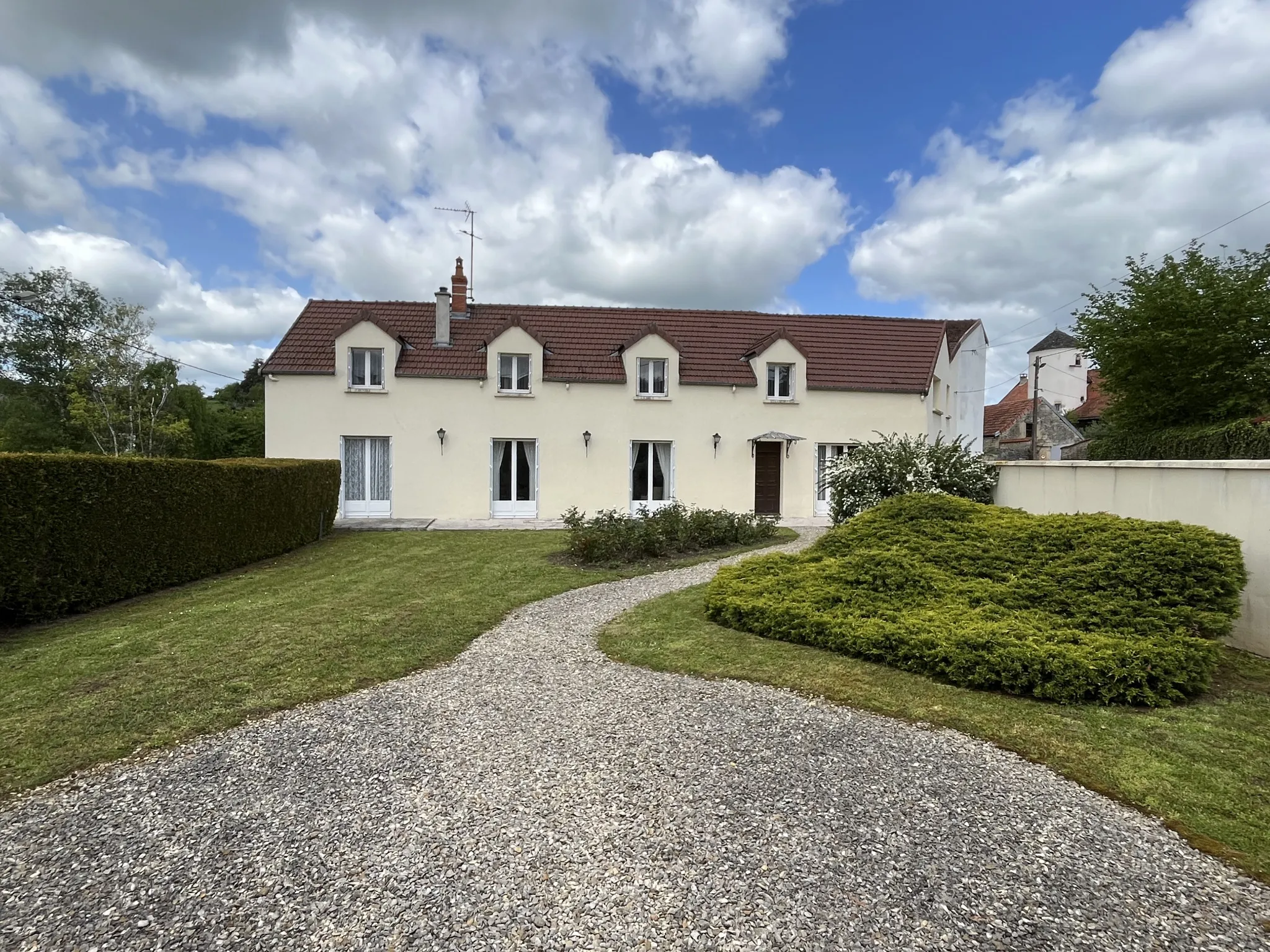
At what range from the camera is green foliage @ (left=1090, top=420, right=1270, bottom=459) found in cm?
1662

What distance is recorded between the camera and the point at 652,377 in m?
19.4

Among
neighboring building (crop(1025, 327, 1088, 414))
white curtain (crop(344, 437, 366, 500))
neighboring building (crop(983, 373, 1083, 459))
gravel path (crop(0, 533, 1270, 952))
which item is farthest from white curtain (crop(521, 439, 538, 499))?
neighboring building (crop(1025, 327, 1088, 414))

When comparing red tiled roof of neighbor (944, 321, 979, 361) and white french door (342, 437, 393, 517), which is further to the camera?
red tiled roof of neighbor (944, 321, 979, 361)

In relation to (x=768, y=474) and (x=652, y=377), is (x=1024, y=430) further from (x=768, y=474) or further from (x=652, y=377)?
(x=652, y=377)

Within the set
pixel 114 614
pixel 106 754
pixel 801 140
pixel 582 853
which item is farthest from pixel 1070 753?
pixel 801 140

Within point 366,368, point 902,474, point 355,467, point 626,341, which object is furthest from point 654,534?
point 366,368

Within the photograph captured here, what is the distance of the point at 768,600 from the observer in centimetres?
→ 697

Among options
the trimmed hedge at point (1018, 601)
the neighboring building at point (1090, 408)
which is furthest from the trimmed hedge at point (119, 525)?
the neighboring building at point (1090, 408)

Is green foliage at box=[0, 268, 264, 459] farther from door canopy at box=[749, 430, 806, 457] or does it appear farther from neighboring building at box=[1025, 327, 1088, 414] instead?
neighboring building at box=[1025, 327, 1088, 414]

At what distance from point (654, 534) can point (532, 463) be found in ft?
27.0

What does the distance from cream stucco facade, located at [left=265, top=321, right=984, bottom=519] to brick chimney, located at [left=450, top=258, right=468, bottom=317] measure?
2.73 meters

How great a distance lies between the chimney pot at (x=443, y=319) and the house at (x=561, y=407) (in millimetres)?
45

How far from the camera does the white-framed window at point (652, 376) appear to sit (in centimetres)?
1936

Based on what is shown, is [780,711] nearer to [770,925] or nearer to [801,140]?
[770,925]
